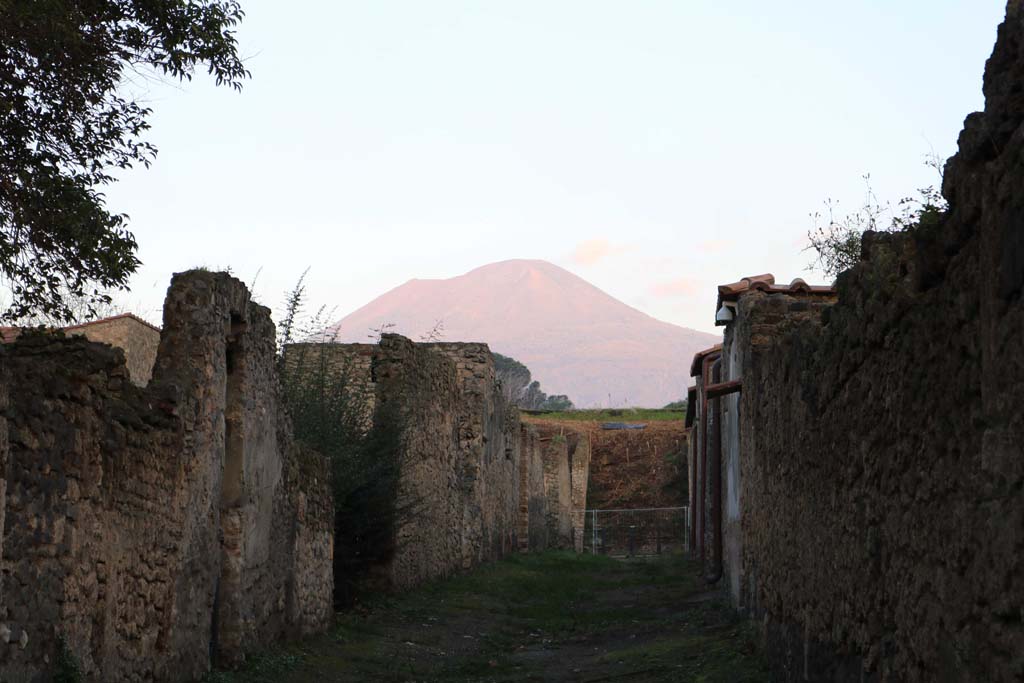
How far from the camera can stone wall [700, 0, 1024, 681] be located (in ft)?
12.4

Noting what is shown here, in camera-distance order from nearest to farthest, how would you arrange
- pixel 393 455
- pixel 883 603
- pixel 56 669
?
1. pixel 883 603
2. pixel 56 669
3. pixel 393 455

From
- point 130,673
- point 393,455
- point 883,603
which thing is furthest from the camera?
point 393,455

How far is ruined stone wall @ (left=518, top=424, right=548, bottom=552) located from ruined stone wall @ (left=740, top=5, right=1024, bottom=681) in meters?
24.1

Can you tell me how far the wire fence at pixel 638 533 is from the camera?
40.3 metres

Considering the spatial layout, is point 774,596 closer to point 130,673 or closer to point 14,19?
point 130,673

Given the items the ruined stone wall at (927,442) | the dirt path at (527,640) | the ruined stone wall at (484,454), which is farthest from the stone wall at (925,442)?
the ruined stone wall at (484,454)

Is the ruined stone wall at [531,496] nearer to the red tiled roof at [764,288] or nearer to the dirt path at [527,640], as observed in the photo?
the dirt path at [527,640]

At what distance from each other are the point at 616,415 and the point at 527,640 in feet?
169

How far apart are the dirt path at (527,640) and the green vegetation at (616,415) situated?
137ft

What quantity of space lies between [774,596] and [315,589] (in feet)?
16.0

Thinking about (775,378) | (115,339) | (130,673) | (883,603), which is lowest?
(130,673)

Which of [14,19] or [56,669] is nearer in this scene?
[56,669]

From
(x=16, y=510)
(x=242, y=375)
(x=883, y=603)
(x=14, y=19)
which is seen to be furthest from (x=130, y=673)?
(x=14, y=19)

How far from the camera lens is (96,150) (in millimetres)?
12531
